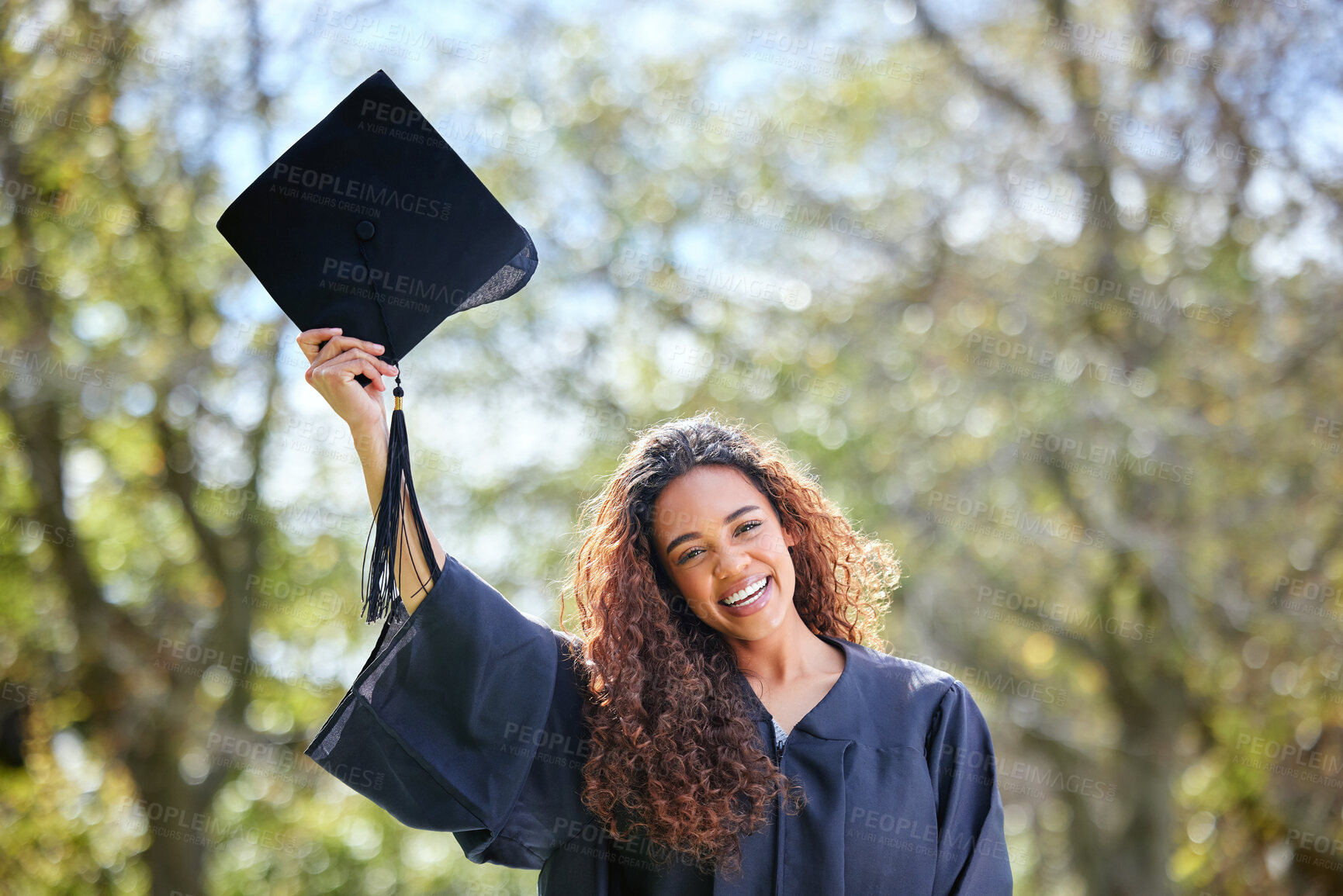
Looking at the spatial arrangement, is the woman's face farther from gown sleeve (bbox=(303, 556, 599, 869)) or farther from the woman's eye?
gown sleeve (bbox=(303, 556, 599, 869))

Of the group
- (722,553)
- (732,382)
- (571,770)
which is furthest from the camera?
(732,382)

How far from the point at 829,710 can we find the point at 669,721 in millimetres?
329

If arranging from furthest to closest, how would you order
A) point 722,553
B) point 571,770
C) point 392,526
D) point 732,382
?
point 732,382 < point 722,553 < point 571,770 < point 392,526

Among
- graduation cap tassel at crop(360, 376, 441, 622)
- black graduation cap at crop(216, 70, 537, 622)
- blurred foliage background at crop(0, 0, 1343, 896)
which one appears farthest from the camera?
blurred foliage background at crop(0, 0, 1343, 896)

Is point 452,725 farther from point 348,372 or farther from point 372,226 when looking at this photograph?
point 372,226

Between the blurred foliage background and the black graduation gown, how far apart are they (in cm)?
459

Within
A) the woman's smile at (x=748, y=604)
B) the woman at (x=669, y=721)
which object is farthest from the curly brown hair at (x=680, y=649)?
the woman's smile at (x=748, y=604)

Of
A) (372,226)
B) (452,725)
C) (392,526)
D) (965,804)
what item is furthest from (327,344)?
(965,804)

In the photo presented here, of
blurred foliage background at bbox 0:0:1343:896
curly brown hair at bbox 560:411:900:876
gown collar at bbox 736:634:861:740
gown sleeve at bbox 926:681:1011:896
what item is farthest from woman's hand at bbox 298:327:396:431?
blurred foliage background at bbox 0:0:1343:896

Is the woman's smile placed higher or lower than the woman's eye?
lower

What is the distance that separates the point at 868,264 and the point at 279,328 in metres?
3.87

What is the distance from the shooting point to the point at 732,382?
7113mm

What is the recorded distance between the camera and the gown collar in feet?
7.16

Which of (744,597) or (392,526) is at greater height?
(392,526)
